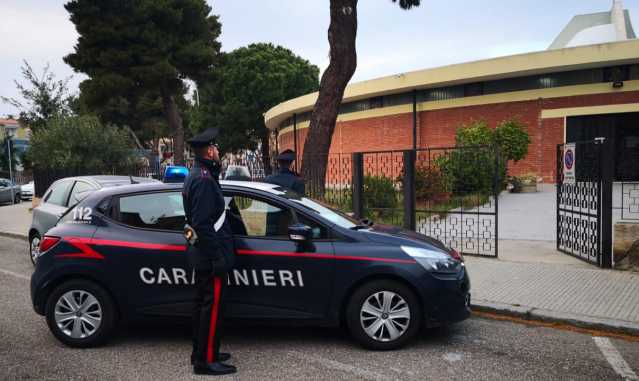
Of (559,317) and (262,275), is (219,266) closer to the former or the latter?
(262,275)

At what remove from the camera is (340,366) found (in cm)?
418

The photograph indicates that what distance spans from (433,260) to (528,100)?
2147cm

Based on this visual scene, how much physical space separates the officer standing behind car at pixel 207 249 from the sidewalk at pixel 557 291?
3.09 meters

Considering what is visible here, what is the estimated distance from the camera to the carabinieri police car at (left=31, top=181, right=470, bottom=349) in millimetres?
4492

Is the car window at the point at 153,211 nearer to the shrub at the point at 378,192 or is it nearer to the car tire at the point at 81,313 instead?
the car tire at the point at 81,313

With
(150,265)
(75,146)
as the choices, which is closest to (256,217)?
(150,265)

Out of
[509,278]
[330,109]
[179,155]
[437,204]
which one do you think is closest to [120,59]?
[179,155]

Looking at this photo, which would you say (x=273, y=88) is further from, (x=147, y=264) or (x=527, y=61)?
(x=147, y=264)

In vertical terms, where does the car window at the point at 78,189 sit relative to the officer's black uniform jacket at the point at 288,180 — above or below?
below

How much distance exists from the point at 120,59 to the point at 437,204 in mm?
21114

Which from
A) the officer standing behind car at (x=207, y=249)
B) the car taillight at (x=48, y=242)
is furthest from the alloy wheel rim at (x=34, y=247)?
the officer standing behind car at (x=207, y=249)

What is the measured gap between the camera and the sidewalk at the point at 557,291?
5371 mm

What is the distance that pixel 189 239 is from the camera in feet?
13.1

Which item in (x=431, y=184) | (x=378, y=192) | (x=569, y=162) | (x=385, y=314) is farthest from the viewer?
(x=378, y=192)
